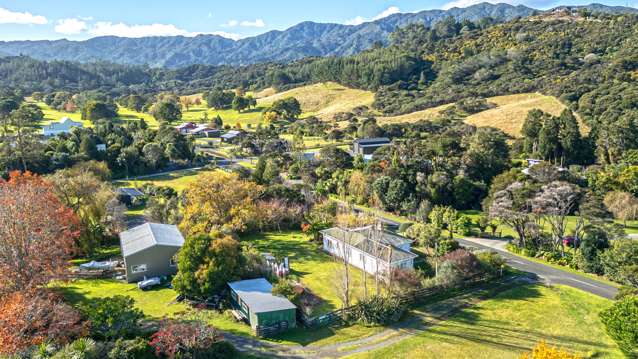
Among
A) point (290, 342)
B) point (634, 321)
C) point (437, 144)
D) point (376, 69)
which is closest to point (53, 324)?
point (290, 342)

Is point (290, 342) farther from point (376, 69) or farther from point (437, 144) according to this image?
point (376, 69)

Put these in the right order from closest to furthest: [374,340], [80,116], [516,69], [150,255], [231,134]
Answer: [374,340] → [150,255] → [231,134] → [516,69] → [80,116]

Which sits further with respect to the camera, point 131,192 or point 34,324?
point 131,192

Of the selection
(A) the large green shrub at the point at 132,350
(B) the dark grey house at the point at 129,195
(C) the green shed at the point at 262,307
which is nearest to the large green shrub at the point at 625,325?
(C) the green shed at the point at 262,307

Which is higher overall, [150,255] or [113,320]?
[150,255]

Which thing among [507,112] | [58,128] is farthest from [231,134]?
[507,112]

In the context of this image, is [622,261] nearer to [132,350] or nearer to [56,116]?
[132,350]

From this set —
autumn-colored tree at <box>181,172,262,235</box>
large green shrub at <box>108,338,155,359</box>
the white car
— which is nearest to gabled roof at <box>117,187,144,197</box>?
autumn-colored tree at <box>181,172,262,235</box>

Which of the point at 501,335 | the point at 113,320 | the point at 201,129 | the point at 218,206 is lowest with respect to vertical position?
the point at 501,335
